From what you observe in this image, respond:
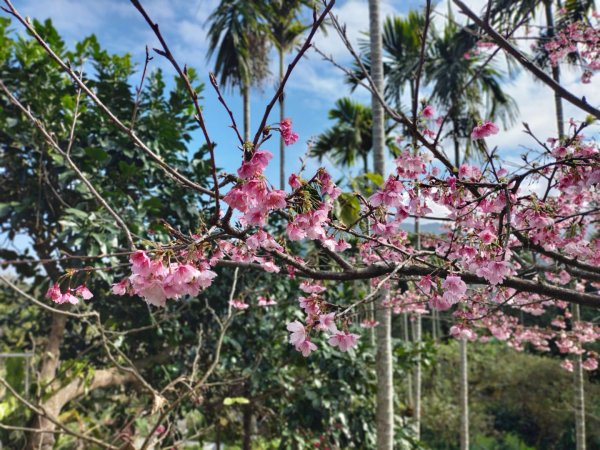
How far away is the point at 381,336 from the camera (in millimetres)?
4152

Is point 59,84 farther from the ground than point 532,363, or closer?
farther from the ground

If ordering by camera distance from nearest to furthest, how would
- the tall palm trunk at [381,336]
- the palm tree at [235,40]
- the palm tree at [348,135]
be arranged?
the tall palm trunk at [381,336], the palm tree at [235,40], the palm tree at [348,135]

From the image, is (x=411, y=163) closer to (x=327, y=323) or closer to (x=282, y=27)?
(x=327, y=323)

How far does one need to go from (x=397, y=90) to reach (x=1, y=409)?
7.55 metres

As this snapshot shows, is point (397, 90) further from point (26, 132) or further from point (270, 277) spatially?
point (26, 132)

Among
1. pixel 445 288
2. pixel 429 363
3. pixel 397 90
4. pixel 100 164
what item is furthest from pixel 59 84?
pixel 397 90

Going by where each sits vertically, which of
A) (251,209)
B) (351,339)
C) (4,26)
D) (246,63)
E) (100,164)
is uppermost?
(246,63)

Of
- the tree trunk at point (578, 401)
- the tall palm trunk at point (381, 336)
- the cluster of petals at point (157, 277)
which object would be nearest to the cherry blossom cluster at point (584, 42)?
the tall palm trunk at point (381, 336)

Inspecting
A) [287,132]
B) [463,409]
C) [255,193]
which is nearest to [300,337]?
[255,193]

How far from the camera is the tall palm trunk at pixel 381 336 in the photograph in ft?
13.1

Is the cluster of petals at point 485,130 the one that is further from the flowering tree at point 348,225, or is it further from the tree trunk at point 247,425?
the tree trunk at point 247,425

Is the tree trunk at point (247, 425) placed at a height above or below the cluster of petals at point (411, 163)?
below

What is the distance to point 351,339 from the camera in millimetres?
1721

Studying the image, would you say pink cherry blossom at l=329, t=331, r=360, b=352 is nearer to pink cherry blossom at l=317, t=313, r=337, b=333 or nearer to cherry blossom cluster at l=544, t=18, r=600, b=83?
pink cherry blossom at l=317, t=313, r=337, b=333
